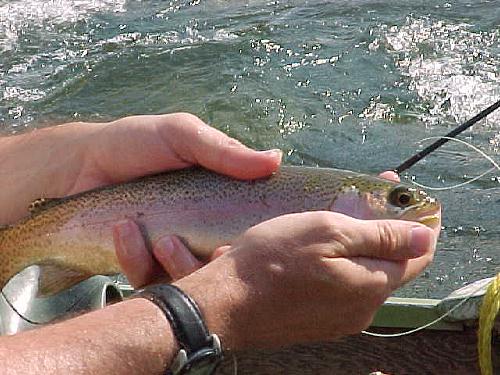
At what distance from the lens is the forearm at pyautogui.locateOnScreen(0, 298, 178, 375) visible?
185 cm

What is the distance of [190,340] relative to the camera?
1.96 meters

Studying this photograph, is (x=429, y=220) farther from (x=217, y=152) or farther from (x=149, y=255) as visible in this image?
(x=149, y=255)

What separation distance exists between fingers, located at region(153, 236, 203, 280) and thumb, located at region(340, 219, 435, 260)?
56 centimetres

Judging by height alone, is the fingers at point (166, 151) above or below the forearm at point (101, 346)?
above

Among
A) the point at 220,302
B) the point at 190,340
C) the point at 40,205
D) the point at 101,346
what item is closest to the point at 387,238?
the point at 220,302

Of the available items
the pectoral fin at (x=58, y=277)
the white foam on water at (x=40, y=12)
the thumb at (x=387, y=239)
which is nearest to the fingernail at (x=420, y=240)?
the thumb at (x=387, y=239)

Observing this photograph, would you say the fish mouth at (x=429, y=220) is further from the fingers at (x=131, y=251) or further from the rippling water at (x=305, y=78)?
the rippling water at (x=305, y=78)

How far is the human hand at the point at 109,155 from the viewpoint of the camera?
8.57ft

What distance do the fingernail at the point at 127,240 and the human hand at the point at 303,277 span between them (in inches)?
20.5

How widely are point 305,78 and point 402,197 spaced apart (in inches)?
221

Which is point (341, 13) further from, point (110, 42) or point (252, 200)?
point (252, 200)

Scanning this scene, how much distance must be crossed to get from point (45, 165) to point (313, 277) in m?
1.30

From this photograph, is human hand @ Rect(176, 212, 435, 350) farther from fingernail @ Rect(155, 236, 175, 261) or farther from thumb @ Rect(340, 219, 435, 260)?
fingernail @ Rect(155, 236, 175, 261)

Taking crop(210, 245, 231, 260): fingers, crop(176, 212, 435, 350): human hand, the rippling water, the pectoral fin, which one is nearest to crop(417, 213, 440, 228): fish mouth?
crop(176, 212, 435, 350): human hand
